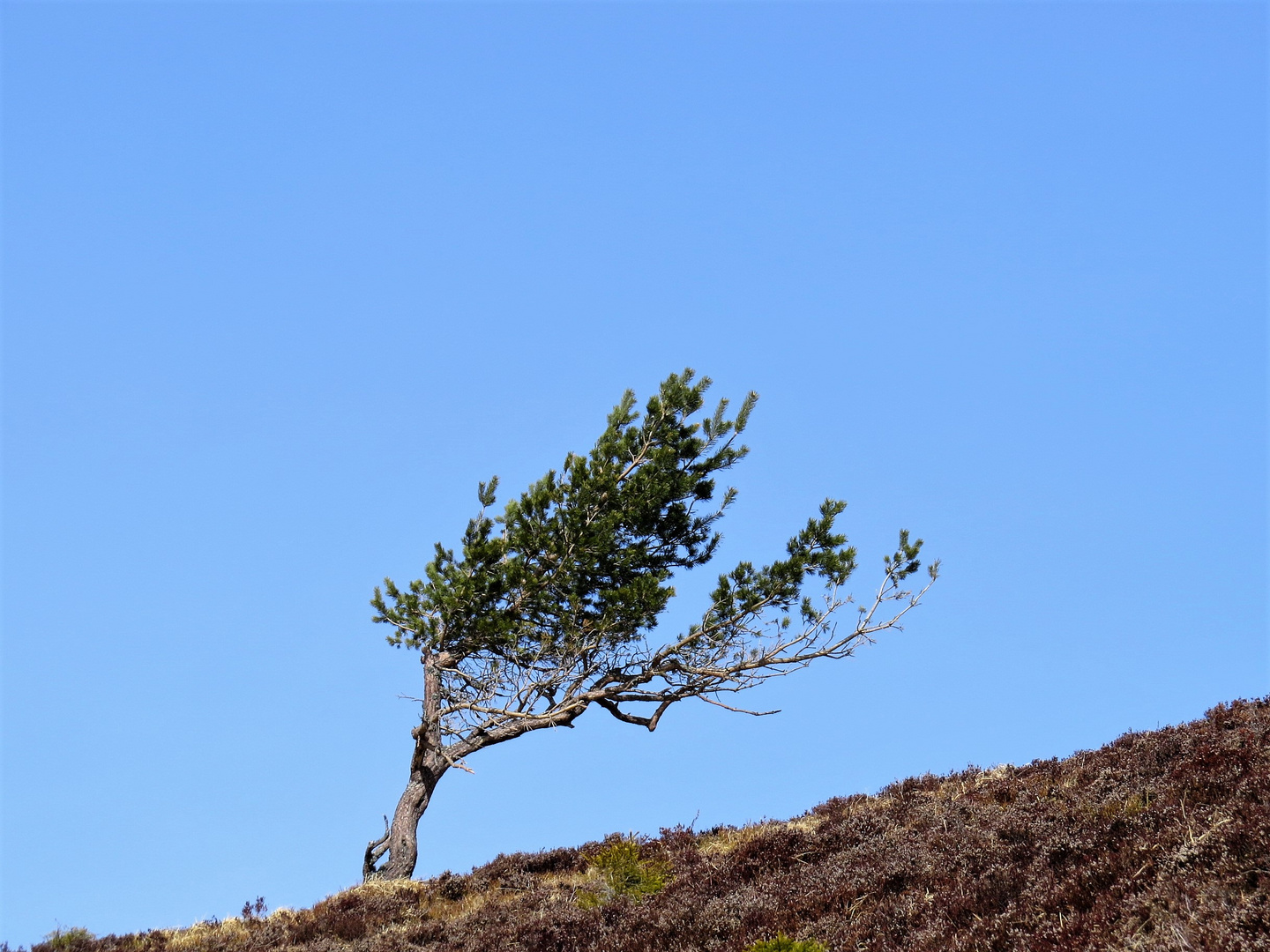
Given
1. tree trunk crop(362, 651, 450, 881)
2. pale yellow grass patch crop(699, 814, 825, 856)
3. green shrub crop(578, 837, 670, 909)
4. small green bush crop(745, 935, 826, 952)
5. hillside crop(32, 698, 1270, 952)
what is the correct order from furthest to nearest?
1. tree trunk crop(362, 651, 450, 881)
2. pale yellow grass patch crop(699, 814, 825, 856)
3. green shrub crop(578, 837, 670, 909)
4. small green bush crop(745, 935, 826, 952)
5. hillside crop(32, 698, 1270, 952)

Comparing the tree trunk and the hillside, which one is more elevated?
the tree trunk

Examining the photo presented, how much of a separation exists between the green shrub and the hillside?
0.43 feet

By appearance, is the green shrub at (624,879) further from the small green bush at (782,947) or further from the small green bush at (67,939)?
the small green bush at (67,939)

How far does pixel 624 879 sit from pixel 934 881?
12.5 feet

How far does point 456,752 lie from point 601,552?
14.7ft

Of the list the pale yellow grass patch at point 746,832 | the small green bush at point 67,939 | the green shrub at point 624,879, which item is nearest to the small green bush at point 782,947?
the green shrub at point 624,879

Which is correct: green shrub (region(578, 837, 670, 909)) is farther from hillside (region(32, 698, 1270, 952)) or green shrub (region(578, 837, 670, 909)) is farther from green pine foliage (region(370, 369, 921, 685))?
green pine foliage (region(370, 369, 921, 685))

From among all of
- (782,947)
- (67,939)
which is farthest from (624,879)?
(67,939)

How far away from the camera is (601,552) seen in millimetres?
18359

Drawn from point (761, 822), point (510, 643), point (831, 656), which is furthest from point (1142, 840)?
point (510, 643)

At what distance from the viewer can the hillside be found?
20.8 ft

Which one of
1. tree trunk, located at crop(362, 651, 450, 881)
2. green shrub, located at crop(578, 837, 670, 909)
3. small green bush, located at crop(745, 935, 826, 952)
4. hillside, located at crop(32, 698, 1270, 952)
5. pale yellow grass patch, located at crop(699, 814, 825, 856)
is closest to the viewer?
hillside, located at crop(32, 698, 1270, 952)

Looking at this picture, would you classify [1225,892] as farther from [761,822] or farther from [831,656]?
[831,656]

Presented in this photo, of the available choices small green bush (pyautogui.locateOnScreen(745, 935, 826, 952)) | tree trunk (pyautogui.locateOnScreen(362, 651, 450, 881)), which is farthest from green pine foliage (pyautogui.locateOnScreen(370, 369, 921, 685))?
small green bush (pyautogui.locateOnScreen(745, 935, 826, 952))
